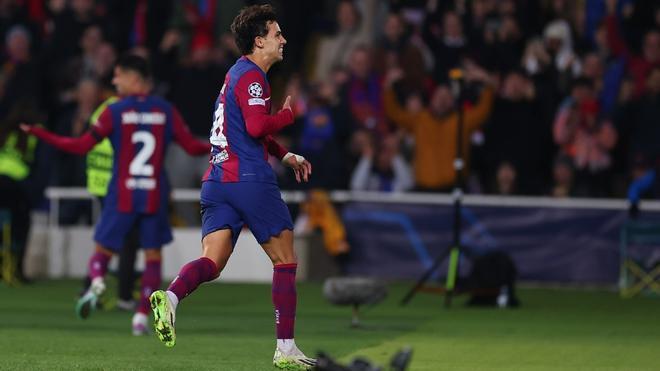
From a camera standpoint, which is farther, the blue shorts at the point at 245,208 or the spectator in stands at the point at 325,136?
the spectator in stands at the point at 325,136

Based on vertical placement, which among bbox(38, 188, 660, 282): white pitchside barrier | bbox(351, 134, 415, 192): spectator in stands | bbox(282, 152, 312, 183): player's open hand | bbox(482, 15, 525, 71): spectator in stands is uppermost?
bbox(482, 15, 525, 71): spectator in stands

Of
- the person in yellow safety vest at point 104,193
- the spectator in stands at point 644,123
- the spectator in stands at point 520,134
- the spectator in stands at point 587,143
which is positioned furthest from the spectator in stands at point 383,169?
the person in yellow safety vest at point 104,193

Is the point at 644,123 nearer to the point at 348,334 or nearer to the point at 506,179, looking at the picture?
the point at 506,179

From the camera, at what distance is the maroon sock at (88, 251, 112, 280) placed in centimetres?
1355

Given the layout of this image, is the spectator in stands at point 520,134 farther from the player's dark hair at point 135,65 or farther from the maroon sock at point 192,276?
the maroon sock at point 192,276

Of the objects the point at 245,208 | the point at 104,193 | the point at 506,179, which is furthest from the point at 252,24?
the point at 506,179

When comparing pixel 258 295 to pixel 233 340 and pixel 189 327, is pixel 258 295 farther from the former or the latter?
pixel 233 340

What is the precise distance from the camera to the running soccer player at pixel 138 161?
13258mm

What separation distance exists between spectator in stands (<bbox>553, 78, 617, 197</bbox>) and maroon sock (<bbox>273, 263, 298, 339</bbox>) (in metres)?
10.0

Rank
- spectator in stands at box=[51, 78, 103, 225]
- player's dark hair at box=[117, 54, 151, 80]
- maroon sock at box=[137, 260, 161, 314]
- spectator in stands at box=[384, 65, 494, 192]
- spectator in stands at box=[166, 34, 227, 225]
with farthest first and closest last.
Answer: spectator in stands at box=[166, 34, 227, 225] → spectator in stands at box=[51, 78, 103, 225] → spectator in stands at box=[384, 65, 494, 192] → player's dark hair at box=[117, 54, 151, 80] → maroon sock at box=[137, 260, 161, 314]

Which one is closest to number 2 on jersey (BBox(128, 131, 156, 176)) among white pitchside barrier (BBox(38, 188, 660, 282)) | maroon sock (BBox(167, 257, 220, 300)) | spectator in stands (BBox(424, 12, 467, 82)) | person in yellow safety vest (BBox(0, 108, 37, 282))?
maroon sock (BBox(167, 257, 220, 300))

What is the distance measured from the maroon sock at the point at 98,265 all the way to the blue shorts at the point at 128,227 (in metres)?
0.24

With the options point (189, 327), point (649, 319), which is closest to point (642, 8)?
point (649, 319)

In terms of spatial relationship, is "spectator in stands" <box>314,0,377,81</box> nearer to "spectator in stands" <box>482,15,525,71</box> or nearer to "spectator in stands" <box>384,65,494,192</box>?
"spectator in stands" <box>384,65,494,192</box>
